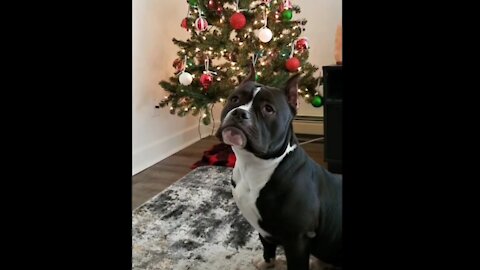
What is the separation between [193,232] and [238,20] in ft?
3.81

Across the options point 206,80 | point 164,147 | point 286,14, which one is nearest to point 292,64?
point 286,14

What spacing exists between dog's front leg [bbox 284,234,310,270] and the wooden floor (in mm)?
1040

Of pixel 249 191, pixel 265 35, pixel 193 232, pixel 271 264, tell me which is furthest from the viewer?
pixel 265 35

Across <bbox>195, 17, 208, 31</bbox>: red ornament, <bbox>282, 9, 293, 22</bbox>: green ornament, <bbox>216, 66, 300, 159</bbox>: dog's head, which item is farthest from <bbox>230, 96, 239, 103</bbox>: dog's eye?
<bbox>282, 9, 293, 22</bbox>: green ornament

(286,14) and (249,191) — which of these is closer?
(249,191)

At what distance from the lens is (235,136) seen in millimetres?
665

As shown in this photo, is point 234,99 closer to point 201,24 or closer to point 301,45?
point 201,24

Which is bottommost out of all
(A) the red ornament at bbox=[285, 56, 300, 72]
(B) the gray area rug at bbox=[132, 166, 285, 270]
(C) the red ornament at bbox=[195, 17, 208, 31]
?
(B) the gray area rug at bbox=[132, 166, 285, 270]

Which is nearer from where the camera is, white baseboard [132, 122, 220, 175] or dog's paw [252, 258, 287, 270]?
dog's paw [252, 258, 287, 270]

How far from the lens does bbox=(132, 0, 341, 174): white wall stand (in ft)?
7.16

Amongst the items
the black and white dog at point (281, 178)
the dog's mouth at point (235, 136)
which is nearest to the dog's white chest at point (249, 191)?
the black and white dog at point (281, 178)

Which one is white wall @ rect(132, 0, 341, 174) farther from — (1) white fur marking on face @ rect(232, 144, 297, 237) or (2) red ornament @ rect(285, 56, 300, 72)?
(1) white fur marking on face @ rect(232, 144, 297, 237)
